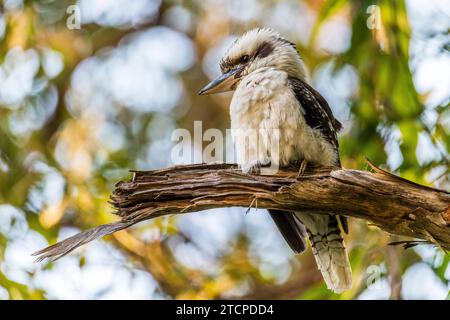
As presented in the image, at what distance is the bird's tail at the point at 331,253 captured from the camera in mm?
2756

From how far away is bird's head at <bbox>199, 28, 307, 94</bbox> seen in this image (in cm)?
294

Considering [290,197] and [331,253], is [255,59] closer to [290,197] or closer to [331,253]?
[331,253]

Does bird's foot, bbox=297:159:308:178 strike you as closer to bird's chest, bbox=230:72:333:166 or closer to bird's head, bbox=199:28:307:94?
bird's chest, bbox=230:72:333:166

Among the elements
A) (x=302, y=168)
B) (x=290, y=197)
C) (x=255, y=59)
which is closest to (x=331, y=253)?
(x=302, y=168)

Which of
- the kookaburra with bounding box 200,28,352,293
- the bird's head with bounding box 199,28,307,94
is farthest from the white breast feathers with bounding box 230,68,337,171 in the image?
the bird's head with bounding box 199,28,307,94

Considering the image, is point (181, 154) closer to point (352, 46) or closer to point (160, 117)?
point (160, 117)

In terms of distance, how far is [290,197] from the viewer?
A: 6.95 ft

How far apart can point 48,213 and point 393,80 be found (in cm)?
198

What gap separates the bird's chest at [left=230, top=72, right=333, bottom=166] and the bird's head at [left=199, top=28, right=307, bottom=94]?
25 cm

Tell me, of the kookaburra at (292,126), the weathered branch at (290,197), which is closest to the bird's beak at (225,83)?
the kookaburra at (292,126)

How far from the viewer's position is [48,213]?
12.8 ft

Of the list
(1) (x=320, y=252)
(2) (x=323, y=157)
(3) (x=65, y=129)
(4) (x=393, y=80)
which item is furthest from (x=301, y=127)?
(3) (x=65, y=129)

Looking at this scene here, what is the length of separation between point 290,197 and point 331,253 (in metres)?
0.74
